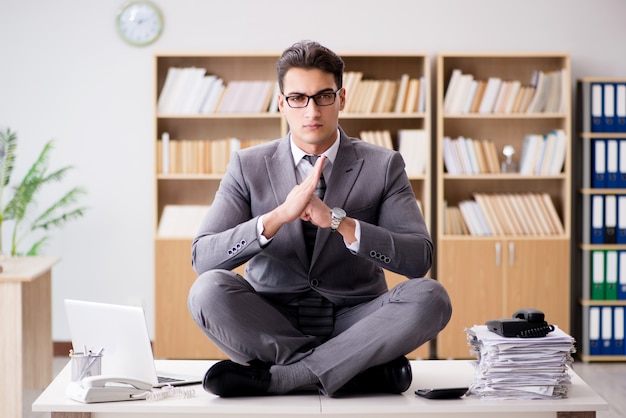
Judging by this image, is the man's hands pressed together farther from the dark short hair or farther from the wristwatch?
the dark short hair

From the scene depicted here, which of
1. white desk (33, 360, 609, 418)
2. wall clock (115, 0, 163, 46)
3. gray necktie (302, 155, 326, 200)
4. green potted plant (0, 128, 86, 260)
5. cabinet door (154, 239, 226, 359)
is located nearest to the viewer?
white desk (33, 360, 609, 418)

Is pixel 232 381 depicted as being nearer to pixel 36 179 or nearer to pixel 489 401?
pixel 489 401

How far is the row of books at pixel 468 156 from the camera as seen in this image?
529 centimetres

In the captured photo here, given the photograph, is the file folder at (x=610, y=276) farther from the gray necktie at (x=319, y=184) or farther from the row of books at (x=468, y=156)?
the gray necktie at (x=319, y=184)

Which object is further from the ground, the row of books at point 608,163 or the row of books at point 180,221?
the row of books at point 608,163

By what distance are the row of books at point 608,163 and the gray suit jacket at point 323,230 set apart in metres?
2.57

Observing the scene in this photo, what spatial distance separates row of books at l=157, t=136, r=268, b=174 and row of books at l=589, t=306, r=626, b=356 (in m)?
2.22

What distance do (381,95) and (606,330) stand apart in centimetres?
186

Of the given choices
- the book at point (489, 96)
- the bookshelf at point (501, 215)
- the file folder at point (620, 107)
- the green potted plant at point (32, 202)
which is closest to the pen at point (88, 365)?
the green potted plant at point (32, 202)

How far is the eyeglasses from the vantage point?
2.83m

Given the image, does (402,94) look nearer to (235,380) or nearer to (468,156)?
(468,156)

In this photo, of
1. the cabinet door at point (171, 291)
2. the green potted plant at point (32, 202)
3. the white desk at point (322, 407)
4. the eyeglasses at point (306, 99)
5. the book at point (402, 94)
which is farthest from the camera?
the book at point (402, 94)

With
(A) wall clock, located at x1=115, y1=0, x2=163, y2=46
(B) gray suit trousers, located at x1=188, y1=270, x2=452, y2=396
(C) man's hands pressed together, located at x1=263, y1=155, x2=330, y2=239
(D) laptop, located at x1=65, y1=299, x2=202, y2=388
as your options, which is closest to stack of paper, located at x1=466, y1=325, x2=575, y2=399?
(B) gray suit trousers, located at x1=188, y1=270, x2=452, y2=396

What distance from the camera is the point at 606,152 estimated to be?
5234mm
